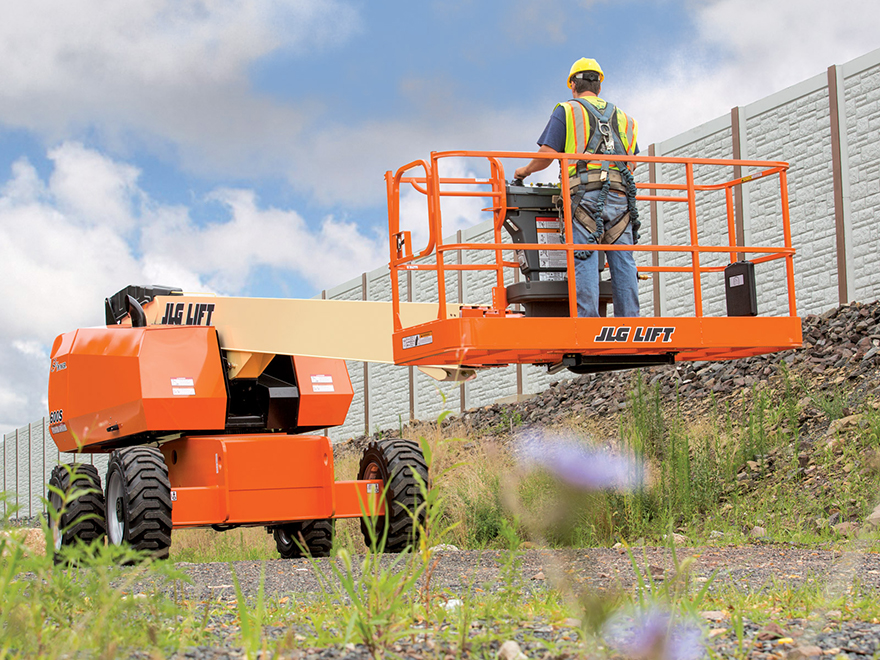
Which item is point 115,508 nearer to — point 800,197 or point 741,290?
point 741,290

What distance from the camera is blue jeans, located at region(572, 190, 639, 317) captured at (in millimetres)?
7320

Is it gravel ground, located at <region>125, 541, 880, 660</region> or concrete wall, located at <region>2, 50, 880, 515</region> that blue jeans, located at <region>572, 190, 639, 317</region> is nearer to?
gravel ground, located at <region>125, 541, 880, 660</region>

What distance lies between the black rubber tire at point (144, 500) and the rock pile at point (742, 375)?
5264mm

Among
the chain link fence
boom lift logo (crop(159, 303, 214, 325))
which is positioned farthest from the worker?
the chain link fence

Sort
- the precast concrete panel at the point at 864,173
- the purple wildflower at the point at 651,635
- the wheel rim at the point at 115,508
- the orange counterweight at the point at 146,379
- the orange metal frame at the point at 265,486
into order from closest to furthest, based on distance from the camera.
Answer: the purple wildflower at the point at 651,635 → the orange metal frame at the point at 265,486 → the wheel rim at the point at 115,508 → the orange counterweight at the point at 146,379 → the precast concrete panel at the point at 864,173

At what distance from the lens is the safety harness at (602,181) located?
749 cm

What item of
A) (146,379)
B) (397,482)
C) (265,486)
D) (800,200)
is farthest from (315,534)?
(800,200)

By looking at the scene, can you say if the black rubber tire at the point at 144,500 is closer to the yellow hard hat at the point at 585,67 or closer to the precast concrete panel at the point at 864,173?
the yellow hard hat at the point at 585,67

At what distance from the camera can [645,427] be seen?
413 inches

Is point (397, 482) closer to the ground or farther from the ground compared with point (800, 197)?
closer to the ground

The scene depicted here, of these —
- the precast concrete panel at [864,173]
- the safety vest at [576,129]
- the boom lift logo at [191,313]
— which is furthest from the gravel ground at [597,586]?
the precast concrete panel at [864,173]

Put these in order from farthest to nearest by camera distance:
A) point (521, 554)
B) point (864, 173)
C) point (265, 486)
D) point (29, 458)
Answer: point (29, 458), point (864, 173), point (265, 486), point (521, 554)

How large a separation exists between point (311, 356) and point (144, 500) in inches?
83.1

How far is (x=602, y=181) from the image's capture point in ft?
24.7
